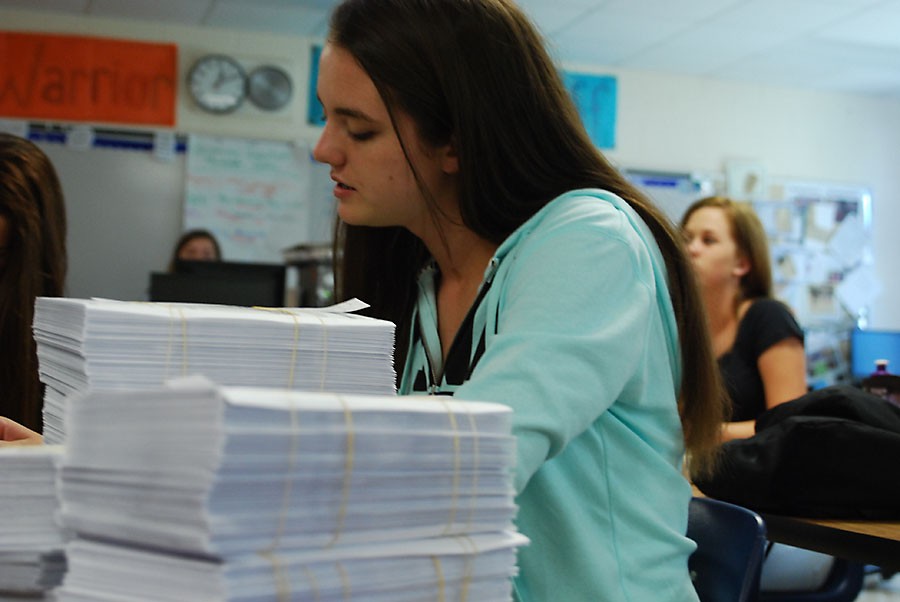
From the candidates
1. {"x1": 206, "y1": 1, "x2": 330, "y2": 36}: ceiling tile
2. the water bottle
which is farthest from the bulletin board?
the water bottle

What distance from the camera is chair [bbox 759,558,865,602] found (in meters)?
2.15

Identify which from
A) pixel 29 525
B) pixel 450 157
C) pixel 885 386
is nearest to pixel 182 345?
pixel 29 525

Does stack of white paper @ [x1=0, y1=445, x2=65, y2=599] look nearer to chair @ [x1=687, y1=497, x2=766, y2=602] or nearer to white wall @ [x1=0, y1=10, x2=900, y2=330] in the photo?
chair @ [x1=687, y1=497, x2=766, y2=602]

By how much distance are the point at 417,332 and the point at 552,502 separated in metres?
0.44

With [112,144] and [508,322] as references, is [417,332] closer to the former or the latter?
[508,322]

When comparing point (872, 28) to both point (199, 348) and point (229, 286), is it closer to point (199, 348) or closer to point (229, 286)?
point (229, 286)

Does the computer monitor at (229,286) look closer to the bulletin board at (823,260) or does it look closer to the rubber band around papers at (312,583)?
the rubber band around papers at (312,583)

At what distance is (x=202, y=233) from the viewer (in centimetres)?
481

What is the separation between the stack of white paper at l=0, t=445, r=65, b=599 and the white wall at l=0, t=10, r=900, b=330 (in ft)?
15.7

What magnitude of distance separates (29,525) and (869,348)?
232 inches

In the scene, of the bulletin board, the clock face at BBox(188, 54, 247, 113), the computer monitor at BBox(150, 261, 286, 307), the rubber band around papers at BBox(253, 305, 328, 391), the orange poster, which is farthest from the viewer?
the bulletin board

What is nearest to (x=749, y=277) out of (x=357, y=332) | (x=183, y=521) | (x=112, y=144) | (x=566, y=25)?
(x=566, y=25)

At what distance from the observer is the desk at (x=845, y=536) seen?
1445mm

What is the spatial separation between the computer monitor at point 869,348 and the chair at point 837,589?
378cm
